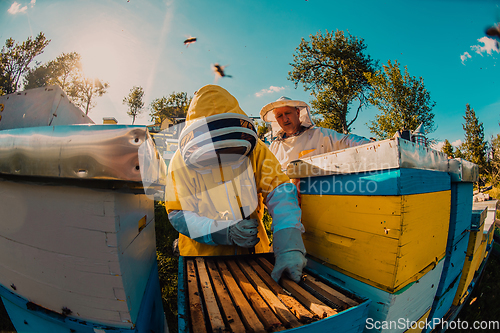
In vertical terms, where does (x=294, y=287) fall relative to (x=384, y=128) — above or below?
below

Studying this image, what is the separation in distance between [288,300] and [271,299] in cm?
8

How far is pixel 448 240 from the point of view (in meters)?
1.54

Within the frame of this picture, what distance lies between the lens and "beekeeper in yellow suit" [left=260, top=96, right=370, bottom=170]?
2.73 meters

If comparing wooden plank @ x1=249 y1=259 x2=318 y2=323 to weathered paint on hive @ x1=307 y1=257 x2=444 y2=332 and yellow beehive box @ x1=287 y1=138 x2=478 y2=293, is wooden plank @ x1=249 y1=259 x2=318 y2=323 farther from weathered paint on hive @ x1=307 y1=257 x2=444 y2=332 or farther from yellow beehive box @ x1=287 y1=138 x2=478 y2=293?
yellow beehive box @ x1=287 y1=138 x2=478 y2=293

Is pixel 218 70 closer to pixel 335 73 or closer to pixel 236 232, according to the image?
pixel 236 232

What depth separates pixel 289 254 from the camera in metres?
1.29

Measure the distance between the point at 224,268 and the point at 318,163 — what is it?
0.93 meters

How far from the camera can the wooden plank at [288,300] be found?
34.6 inches

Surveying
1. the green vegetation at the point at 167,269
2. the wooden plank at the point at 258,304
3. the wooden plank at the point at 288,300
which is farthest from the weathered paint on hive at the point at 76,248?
the green vegetation at the point at 167,269

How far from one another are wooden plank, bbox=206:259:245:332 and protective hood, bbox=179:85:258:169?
27.7 inches

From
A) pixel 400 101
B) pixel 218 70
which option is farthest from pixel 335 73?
pixel 218 70

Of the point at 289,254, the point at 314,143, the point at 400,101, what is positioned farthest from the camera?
the point at 400,101

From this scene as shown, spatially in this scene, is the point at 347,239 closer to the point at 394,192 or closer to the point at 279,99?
the point at 394,192

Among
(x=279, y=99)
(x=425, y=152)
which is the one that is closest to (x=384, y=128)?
(x=279, y=99)
